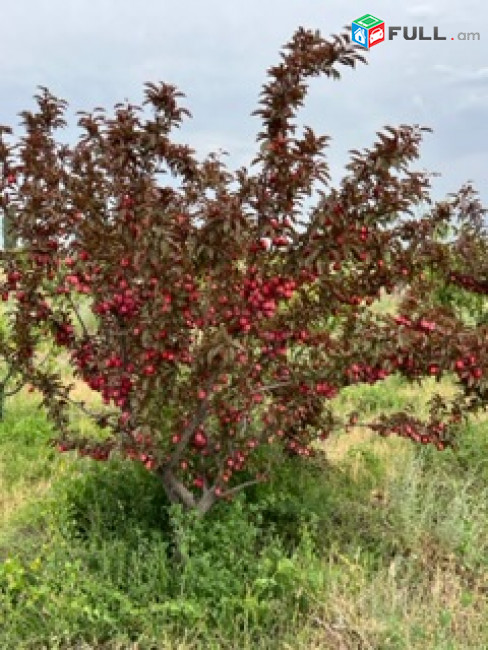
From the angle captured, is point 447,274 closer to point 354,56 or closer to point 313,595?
point 354,56

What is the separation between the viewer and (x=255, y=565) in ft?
13.6

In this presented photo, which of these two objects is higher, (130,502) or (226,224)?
(226,224)

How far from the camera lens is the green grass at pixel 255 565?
386 centimetres

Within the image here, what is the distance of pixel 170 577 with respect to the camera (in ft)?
13.6

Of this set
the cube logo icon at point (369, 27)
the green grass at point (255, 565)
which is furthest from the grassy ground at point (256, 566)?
the cube logo icon at point (369, 27)

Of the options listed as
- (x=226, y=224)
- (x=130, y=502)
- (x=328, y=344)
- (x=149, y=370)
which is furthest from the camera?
(x=130, y=502)

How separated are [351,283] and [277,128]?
1061 mm

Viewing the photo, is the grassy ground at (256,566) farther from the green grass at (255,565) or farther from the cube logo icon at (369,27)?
the cube logo icon at (369,27)

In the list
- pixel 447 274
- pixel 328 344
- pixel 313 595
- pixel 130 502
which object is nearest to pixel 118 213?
pixel 328 344

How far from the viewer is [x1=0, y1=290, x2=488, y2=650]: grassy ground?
3854mm

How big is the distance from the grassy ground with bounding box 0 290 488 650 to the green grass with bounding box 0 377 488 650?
0.03ft

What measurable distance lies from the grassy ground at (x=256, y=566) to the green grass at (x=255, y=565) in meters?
0.01

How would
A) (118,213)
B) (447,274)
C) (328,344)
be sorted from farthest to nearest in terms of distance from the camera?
(447,274), (328,344), (118,213)

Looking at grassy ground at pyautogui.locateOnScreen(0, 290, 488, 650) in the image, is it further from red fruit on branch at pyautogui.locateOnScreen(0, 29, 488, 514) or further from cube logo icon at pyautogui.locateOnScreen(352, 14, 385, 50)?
cube logo icon at pyautogui.locateOnScreen(352, 14, 385, 50)
